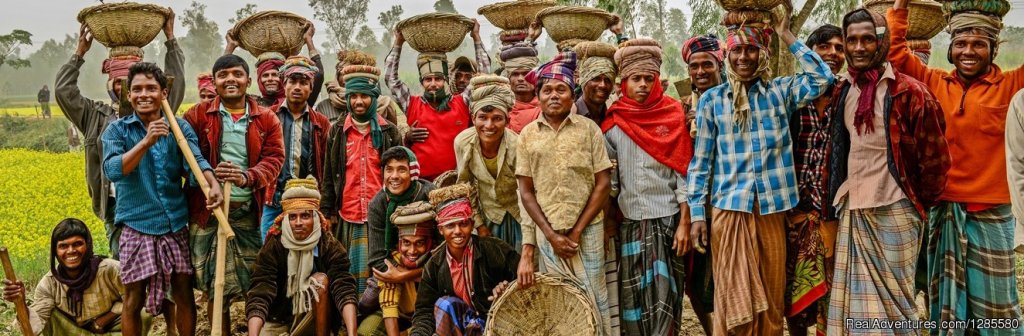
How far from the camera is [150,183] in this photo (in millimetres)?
4133

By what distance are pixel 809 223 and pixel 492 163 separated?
173 centimetres

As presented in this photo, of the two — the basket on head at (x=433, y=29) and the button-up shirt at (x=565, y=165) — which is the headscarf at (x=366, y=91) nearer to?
the basket on head at (x=433, y=29)

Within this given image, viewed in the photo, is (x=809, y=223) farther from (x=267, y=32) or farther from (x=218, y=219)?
(x=267, y=32)

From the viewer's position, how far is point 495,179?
4078 millimetres

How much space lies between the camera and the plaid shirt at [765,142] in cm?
339

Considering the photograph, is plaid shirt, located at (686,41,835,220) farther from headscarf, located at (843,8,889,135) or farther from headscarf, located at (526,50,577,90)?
headscarf, located at (526,50,577,90)

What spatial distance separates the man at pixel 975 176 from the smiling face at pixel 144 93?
4.04 metres

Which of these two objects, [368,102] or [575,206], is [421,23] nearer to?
[368,102]

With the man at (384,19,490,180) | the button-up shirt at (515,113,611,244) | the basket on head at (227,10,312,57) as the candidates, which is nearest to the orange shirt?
the button-up shirt at (515,113,611,244)

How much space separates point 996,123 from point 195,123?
449 cm

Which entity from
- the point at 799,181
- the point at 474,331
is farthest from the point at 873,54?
the point at 474,331

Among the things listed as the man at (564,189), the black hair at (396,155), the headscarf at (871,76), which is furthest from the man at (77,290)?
the headscarf at (871,76)

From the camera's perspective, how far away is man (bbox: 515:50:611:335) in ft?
11.9

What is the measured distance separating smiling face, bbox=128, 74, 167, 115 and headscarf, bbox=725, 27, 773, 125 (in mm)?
3195
